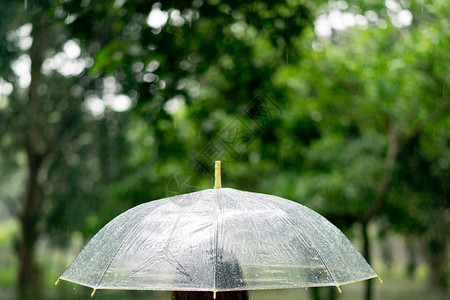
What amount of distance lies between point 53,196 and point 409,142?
9.82m

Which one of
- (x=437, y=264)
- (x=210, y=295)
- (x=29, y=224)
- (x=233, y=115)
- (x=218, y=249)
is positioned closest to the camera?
(x=218, y=249)

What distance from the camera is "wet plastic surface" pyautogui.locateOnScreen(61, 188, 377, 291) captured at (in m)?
2.58

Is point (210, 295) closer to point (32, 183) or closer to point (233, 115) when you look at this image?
point (233, 115)

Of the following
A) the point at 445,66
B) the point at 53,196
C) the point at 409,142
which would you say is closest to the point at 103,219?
the point at 53,196

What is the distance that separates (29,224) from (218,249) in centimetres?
1507

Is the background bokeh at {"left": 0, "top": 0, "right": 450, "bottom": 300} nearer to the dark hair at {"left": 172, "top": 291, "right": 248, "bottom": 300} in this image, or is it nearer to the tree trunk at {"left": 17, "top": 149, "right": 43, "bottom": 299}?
the tree trunk at {"left": 17, "top": 149, "right": 43, "bottom": 299}

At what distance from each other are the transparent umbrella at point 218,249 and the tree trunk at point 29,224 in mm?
14228

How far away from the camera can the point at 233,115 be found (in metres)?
7.26

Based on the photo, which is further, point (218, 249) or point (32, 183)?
point (32, 183)

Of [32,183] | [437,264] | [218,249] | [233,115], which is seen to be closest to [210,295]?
[218,249]

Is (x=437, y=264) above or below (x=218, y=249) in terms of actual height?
below

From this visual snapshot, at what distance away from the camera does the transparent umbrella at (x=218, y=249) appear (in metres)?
2.58

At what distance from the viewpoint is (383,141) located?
40.1 feet

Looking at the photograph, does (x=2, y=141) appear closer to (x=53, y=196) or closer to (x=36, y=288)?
(x=53, y=196)
